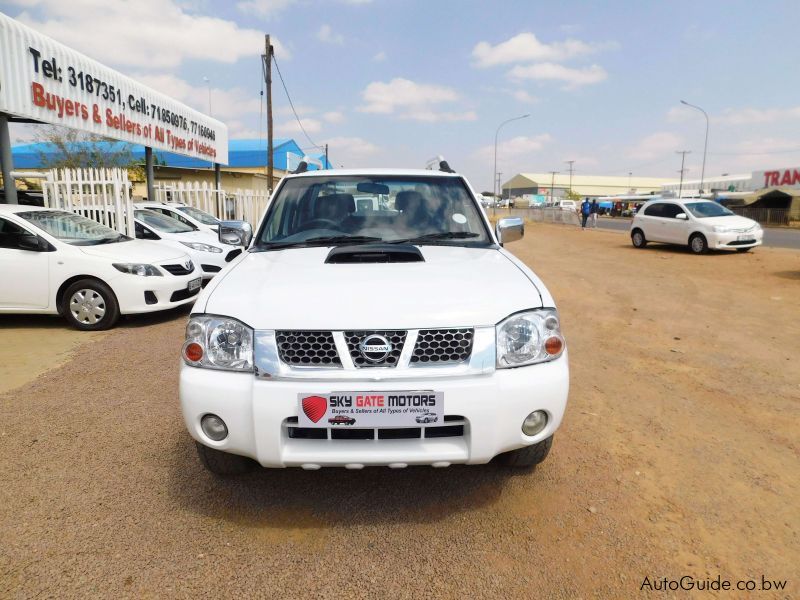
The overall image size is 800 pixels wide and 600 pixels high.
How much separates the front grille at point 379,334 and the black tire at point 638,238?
57.0 feet

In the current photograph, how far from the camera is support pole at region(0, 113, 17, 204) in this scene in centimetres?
883

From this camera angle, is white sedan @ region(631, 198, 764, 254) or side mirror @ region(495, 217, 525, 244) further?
white sedan @ region(631, 198, 764, 254)

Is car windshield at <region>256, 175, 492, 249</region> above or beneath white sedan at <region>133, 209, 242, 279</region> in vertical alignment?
above

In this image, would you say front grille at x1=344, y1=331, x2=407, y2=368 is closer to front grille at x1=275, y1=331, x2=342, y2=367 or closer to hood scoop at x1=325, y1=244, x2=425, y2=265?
front grille at x1=275, y1=331, x2=342, y2=367

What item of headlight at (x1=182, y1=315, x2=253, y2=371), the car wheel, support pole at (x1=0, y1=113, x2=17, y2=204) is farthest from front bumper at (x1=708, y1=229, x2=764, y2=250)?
support pole at (x1=0, y1=113, x2=17, y2=204)

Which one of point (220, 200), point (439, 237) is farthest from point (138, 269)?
point (220, 200)

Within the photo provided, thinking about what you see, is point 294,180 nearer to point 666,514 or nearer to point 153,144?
point 666,514

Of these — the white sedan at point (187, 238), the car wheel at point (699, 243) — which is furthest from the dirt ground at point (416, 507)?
the car wheel at point (699, 243)

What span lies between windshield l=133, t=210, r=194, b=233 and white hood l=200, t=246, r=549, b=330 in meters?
8.42

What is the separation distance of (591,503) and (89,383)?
416 cm

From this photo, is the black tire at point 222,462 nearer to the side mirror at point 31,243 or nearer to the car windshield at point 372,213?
the car windshield at point 372,213

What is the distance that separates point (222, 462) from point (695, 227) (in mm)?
15876

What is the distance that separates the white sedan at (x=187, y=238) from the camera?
31.0 feet

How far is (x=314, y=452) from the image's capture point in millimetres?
2354
